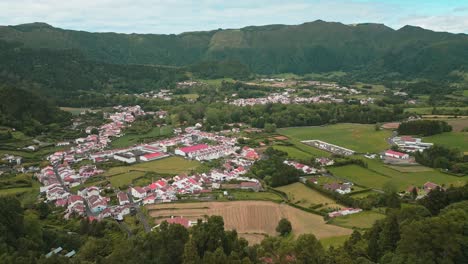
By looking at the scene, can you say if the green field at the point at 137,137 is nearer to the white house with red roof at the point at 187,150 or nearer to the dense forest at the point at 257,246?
the white house with red roof at the point at 187,150

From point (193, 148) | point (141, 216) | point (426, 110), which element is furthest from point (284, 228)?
point (426, 110)

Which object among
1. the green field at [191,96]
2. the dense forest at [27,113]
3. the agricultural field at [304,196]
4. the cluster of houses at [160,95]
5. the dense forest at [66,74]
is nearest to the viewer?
the agricultural field at [304,196]

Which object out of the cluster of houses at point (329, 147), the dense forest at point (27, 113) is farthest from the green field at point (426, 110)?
the dense forest at point (27, 113)

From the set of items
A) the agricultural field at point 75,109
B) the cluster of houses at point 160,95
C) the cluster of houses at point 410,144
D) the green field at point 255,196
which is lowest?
the agricultural field at point 75,109

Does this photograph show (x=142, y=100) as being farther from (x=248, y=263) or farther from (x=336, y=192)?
(x=248, y=263)

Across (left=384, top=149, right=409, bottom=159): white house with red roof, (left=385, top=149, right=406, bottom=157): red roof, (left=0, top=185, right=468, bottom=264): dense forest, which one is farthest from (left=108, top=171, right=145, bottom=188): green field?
(left=385, top=149, right=406, bottom=157): red roof

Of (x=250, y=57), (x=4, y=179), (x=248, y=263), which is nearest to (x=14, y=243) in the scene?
(x=248, y=263)

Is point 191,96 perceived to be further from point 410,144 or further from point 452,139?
point 452,139

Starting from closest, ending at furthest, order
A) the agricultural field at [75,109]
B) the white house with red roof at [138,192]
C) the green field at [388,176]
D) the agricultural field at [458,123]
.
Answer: the white house with red roof at [138,192]
the green field at [388,176]
the agricultural field at [458,123]
the agricultural field at [75,109]
